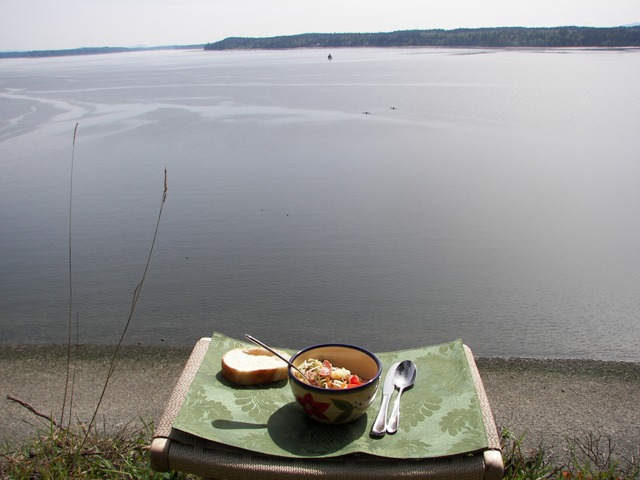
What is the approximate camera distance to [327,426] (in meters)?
1.61

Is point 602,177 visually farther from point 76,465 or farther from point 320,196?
point 76,465

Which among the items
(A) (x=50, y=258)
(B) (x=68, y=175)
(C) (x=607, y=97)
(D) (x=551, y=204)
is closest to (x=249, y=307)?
(A) (x=50, y=258)

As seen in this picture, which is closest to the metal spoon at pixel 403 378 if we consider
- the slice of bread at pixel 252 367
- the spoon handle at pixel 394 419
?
the spoon handle at pixel 394 419

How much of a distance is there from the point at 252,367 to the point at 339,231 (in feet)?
10.3

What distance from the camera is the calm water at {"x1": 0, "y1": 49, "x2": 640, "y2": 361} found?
11.8ft

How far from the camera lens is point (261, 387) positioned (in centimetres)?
177

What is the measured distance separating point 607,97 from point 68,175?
868cm

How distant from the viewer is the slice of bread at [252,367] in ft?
5.79

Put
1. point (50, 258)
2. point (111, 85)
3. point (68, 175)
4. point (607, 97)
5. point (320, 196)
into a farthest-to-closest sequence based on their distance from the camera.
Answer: point (111, 85), point (607, 97), point (68, 175), point (320, 196), point (50, 258)

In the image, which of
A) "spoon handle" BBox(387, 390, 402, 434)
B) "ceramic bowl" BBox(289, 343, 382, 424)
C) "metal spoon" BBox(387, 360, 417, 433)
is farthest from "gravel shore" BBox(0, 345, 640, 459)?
"ceramic bowl" BBox(289, 343, 382, 424)

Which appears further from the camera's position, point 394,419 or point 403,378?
point 403,378

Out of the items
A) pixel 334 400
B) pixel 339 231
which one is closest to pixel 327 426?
pixel 334 400

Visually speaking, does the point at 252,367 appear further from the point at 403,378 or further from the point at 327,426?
the point at 403,378

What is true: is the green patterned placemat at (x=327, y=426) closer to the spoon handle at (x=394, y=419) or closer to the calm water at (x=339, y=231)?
the spoon handle at (x=394, y=419)
